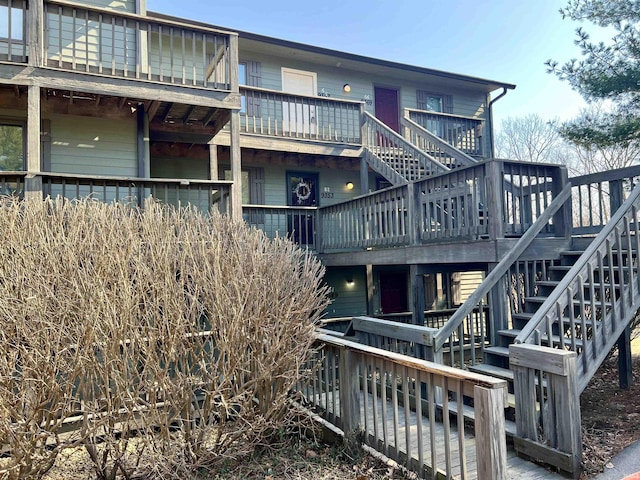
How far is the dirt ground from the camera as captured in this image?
14.0 feet

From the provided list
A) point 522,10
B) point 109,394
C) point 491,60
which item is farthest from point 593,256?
point 491,60

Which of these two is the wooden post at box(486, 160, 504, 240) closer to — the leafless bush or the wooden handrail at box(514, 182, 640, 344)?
the wooden handrail at box(514, 182, 640, 344)

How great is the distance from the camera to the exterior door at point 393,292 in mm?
14320

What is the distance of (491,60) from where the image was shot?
3778cm

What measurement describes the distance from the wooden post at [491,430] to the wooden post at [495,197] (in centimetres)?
347

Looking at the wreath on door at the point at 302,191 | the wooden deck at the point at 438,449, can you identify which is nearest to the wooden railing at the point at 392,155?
the wreath on door at the point at 302,191

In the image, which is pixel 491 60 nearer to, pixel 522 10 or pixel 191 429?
pixel 522 10

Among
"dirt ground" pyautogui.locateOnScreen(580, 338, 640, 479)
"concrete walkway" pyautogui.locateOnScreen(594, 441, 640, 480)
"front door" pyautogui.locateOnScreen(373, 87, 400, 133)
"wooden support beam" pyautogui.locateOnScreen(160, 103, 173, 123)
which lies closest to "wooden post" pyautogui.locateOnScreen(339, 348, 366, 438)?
"dirt ground" pyautogui.locateOnScreen(580, 338, 640, 479)

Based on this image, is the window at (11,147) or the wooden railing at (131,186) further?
the window at (11,147)

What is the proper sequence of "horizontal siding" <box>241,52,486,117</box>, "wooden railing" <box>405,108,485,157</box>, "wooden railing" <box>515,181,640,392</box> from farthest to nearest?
"wooden railing" <box>405,108,485,157</box> → "horizontal siding" <box>241,52,486,117</box> → "wooden railing" <box>515,181,640,392</box>

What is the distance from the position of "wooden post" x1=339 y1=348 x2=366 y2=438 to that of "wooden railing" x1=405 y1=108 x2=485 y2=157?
10.00 meters

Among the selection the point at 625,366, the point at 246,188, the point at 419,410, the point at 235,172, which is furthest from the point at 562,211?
the point at 246,188

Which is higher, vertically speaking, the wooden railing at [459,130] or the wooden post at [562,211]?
the wooden railing at [459,130]

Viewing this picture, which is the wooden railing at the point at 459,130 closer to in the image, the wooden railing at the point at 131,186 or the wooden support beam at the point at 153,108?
the wooden railing at the point at 131,186
